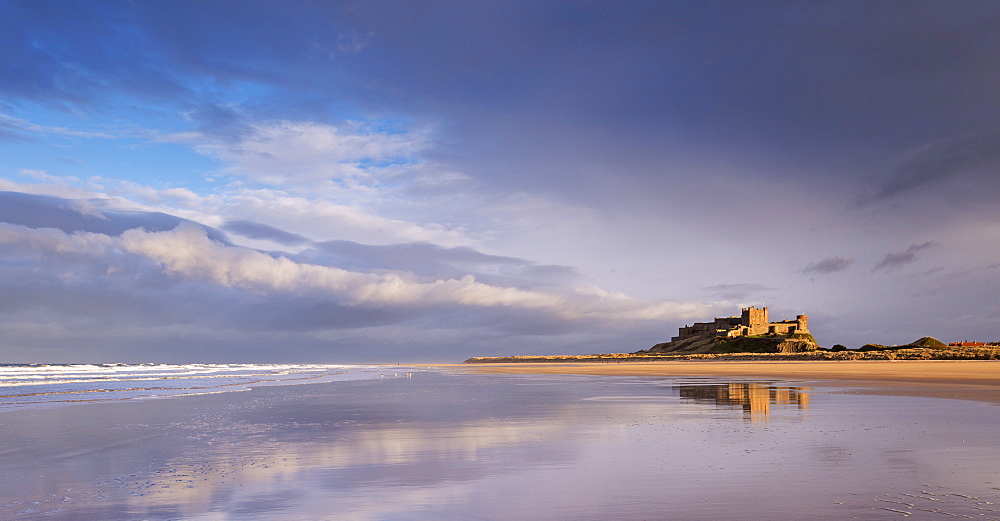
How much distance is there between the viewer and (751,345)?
166000 millimetres

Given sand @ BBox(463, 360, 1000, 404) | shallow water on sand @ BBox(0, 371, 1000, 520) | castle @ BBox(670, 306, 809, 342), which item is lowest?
sand @ BBox(463, 360, 1000, 404)

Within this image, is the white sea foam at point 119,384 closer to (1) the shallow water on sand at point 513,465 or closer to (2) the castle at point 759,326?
(1) the shallow water on sand at point 513,465

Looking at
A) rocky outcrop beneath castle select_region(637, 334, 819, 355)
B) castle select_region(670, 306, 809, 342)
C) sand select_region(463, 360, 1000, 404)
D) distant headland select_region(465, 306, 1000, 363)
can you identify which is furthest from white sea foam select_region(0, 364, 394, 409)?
castle select_region(670, 306, 809, 342)

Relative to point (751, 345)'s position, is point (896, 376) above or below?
below

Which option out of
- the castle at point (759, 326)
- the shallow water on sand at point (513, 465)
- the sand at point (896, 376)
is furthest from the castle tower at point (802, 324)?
the shallow water on sand at point (513, 465)

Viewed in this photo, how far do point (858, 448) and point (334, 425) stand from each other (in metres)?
12.6

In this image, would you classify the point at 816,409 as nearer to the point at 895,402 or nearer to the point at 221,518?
the point at 895,402

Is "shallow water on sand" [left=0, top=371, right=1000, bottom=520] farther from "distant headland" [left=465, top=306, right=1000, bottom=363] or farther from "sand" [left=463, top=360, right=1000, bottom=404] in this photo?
"distant headland" [left=465, top=306, right=1000, bottom=363]

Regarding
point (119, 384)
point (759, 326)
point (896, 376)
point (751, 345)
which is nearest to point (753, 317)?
point (759, 326)

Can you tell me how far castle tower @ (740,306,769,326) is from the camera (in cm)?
18500

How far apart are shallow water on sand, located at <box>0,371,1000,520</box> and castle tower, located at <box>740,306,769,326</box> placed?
175066mm

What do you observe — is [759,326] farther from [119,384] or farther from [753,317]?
[119,384]

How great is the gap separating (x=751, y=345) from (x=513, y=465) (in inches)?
6641

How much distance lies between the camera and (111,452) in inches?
518
